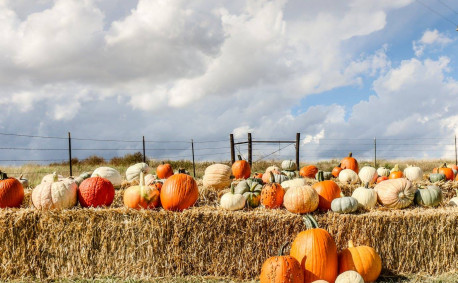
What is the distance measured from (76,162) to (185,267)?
15.6 m

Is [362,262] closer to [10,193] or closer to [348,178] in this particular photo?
[348,178]

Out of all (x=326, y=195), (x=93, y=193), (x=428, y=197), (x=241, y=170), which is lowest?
(x=428, y=197)

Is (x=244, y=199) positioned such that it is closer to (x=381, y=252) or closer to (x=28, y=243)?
(x=381, y=252)

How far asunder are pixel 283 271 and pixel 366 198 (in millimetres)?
1865

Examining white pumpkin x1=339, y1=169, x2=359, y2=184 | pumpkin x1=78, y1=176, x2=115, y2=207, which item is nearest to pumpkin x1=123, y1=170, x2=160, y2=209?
pumpkin x1=78, y1=176, x2=115, y2=207

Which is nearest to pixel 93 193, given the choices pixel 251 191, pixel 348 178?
pixel 251 191

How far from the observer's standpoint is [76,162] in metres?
18.8

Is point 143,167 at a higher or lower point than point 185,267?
higher

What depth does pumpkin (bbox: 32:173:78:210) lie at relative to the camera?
15.9ft

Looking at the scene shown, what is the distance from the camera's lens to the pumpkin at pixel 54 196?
4.86 meters

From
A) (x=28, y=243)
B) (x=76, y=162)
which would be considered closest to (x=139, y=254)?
(x=28, y=243)

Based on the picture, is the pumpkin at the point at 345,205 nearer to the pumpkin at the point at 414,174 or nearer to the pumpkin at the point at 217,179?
the pumpkin at the point at 217,179

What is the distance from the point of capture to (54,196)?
192 inches

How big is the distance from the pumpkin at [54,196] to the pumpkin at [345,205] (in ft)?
10.1
